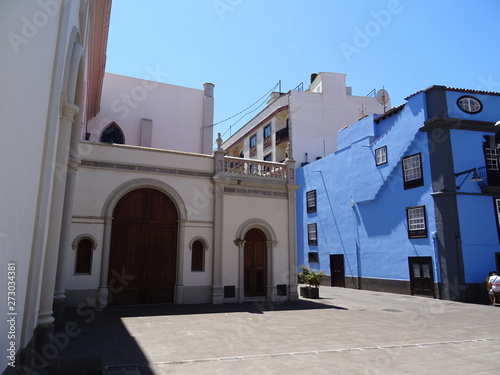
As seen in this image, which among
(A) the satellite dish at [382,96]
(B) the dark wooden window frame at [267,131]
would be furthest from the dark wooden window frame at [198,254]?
(B) the dark wooden window frame at [267,131]

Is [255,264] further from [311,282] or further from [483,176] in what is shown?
[483,176]

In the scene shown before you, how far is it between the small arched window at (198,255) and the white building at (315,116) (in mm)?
16460

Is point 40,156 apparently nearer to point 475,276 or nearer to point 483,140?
point 475,276

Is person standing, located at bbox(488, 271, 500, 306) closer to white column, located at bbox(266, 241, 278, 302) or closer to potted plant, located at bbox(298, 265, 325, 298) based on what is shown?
potted plant, located at bbox(298, 265, 325, 298)

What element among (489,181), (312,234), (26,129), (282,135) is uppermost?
(282,135)

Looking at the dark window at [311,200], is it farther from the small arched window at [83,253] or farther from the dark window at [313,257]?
the small arched window at [83,253]

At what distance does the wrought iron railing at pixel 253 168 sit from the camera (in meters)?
15.0

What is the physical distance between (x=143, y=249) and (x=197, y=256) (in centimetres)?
204

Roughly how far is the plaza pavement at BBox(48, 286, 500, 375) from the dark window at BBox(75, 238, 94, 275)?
136 cm

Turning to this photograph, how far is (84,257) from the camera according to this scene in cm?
1212

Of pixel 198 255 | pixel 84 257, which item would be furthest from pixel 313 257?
pixel 84 257

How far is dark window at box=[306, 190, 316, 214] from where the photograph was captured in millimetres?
26203

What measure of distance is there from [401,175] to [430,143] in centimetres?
233

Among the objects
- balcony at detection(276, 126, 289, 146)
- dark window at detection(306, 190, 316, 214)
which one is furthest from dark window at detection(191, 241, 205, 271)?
balcony at detection(276, 126, 289, 146)
